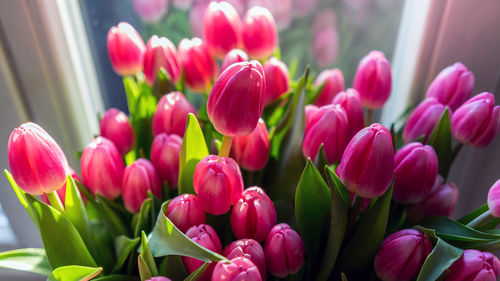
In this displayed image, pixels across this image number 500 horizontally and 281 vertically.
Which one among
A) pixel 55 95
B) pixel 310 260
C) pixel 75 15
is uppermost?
pixel 75 15

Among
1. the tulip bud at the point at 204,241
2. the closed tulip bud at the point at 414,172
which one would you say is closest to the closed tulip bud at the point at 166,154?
the tulip bud at the point at 204,241

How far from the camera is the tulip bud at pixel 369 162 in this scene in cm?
33

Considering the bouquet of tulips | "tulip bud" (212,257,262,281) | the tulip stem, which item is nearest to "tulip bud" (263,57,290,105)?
the bouquet of tulips

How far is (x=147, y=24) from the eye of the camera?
66 cm

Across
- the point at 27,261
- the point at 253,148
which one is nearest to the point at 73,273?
the point at 27,261

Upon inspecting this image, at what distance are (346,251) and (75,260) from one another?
0.26 metres

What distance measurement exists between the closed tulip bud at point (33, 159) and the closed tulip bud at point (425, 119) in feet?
1.21

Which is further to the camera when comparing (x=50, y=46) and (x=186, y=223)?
(x=50, y=46)

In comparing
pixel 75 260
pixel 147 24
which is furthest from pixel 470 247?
pixel 147 24

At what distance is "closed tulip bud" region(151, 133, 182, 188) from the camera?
1.42 feet

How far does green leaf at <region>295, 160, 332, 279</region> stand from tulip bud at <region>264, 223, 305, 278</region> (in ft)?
0.10

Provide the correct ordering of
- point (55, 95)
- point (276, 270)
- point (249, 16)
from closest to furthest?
point (276, 270) < point (249, 16) < point (55, 95)

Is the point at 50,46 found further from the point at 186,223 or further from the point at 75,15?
the point at 186,223

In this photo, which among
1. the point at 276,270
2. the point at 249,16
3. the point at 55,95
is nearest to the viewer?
the point at 276,270
